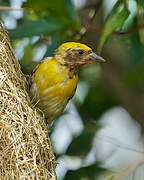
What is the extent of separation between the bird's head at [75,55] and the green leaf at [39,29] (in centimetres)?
37

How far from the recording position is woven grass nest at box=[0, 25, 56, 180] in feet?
14.9

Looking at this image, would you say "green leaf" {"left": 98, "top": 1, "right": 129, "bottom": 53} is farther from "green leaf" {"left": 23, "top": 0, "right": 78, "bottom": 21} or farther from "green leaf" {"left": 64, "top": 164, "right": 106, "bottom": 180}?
"green leaf" {"left": 64, "top": 164, "right": 106, "bottom": 180}

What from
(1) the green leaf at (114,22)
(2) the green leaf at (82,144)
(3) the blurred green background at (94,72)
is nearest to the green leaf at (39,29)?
(3) the blurred green background at (94,72)

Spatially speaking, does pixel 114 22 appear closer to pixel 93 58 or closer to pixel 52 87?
pixel 93 58

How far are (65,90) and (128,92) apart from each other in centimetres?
120

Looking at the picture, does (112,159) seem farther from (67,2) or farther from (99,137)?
(67,2)

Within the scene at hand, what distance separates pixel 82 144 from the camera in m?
5.84

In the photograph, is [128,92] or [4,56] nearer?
[4,56]

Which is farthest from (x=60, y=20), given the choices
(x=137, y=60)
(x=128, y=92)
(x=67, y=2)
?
(x=128, y=92)

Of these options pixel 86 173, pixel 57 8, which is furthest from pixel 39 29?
pixel 86 173

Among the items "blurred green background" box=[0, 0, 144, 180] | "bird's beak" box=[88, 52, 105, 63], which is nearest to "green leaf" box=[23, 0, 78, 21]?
"blurred green background" box=[0, 0, 144, 180]

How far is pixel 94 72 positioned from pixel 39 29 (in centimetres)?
86

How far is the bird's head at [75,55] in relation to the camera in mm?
5043

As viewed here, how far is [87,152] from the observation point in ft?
19.2
